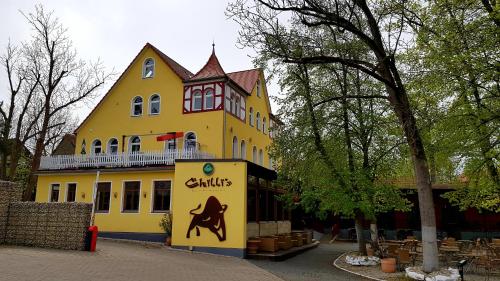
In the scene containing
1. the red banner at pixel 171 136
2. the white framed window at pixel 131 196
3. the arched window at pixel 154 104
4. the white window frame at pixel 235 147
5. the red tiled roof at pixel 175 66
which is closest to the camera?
the white framed window at pixel 131 196

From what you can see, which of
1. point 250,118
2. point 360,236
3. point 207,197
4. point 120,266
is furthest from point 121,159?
point 360,236

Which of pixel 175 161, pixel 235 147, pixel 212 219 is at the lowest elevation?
pixel 212 219

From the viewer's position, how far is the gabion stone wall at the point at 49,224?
630 inches

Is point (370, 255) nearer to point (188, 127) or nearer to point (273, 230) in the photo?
point (273, 230)

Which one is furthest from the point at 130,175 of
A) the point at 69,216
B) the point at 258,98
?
the point at 258,98

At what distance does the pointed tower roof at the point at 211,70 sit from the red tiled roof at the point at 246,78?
331 cm

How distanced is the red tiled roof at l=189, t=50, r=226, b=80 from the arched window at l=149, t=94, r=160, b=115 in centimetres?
262

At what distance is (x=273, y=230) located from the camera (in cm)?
2225

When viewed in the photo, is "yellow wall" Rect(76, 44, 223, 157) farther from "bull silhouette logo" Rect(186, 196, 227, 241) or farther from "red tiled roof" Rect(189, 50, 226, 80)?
"bull silhouette logo" Rect(186, 196, 227, 241)

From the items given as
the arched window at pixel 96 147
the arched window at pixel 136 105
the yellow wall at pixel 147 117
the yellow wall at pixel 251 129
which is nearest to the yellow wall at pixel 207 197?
the yellow wall at pixel 147 117

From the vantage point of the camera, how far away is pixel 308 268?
15031 millimetres

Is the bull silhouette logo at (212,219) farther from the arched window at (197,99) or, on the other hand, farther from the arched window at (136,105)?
the arched window at (136,105)

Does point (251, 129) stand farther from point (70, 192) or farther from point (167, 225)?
point (70, 192)

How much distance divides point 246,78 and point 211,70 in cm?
504
